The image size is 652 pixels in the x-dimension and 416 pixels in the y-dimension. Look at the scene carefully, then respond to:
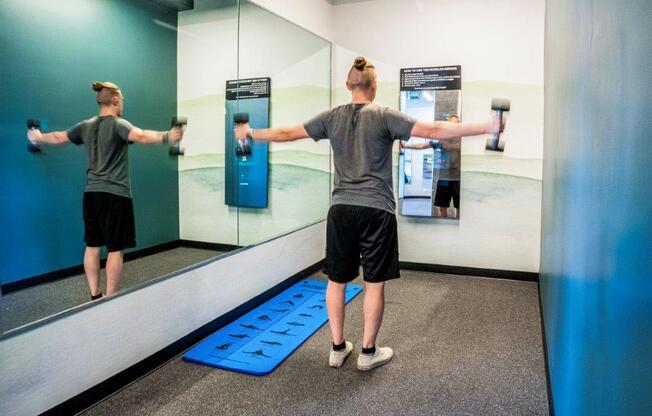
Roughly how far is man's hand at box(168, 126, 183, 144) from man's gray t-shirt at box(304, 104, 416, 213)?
75 centimetres

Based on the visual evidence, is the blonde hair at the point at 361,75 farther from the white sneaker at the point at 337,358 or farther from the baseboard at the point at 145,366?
the baseboard at the point at 145,366

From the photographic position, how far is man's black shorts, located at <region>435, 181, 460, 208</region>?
13.7 feet

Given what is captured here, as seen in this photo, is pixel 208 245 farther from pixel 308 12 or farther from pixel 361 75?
pixel 308 12

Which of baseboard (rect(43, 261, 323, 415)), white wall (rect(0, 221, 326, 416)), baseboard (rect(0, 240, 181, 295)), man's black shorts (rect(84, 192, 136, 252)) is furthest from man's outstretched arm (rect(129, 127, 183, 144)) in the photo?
baseboard (rect(43, 261, 323, 415))

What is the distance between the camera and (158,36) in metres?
2.59

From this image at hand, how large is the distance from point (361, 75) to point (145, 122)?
→ 3.74 feet

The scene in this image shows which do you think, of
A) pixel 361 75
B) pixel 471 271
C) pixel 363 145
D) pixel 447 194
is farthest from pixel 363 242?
pixel 471 271

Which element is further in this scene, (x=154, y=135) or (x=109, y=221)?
(x=154, y=135)

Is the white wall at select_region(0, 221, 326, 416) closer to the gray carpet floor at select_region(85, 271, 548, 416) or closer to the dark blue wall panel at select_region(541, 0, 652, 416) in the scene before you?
the gray carpet floor at select_region(85, 271, 548, 416)

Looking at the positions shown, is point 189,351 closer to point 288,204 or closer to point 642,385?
point 288,204

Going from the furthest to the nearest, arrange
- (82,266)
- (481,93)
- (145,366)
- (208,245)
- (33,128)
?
(481,93) < (208,245) < (145,366) < (82,266) < (33,128)

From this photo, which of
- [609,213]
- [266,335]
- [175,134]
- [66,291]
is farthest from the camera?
[266,335]

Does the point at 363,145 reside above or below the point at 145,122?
below

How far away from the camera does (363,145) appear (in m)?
2.23
